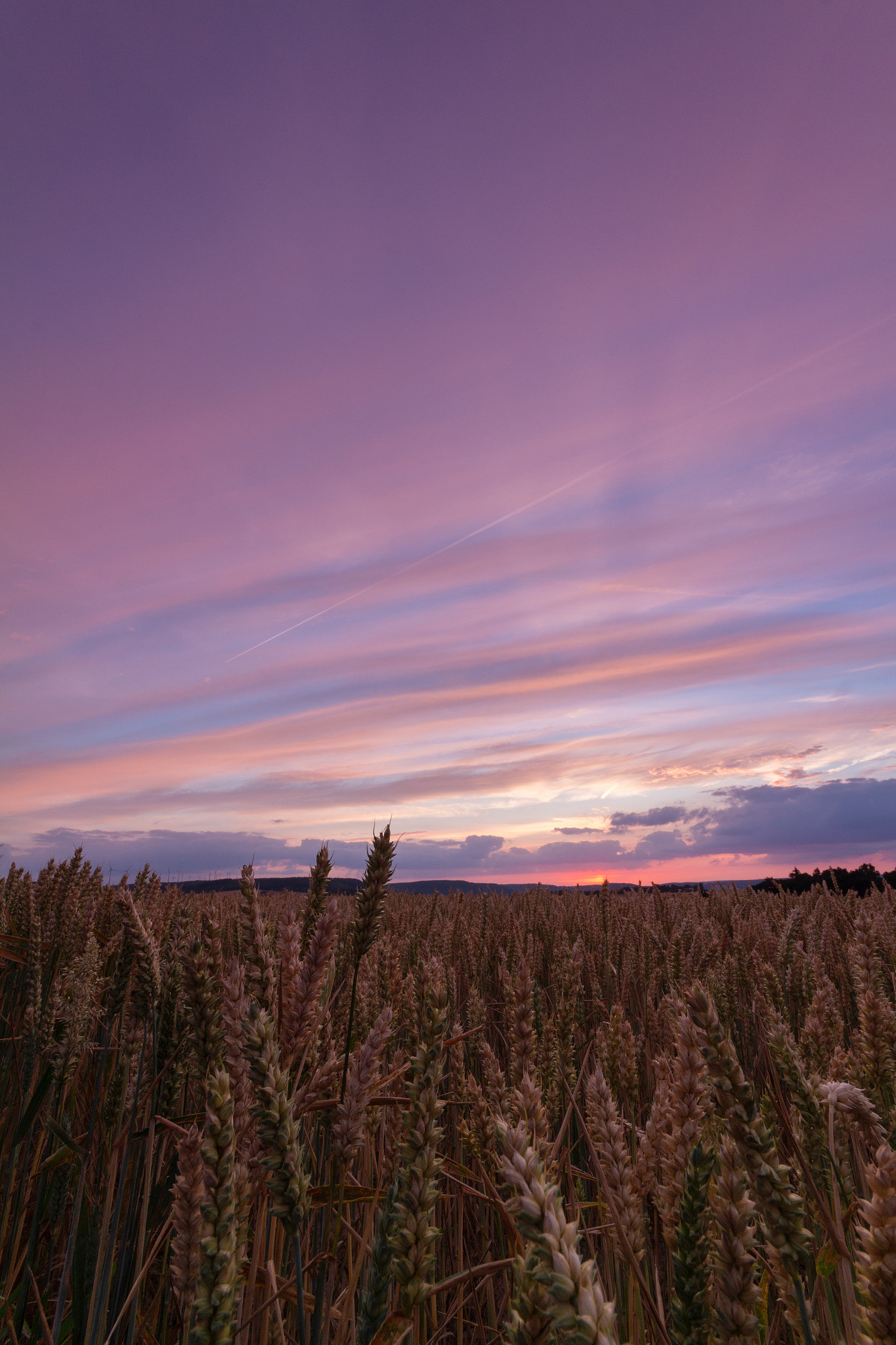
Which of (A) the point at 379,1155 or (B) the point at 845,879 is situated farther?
(B) the point at 845,879

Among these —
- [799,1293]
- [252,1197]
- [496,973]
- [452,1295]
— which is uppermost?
[799,1293]

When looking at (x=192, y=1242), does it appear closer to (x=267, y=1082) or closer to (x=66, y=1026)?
(x=267, y=1082)

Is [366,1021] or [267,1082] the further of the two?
[366,1021]

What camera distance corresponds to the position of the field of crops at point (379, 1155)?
105cm

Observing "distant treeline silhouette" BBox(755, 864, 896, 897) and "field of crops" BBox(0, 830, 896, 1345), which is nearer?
"field of crops" BBox(0, 830, 896, 1345)

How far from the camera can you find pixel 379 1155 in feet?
8.29

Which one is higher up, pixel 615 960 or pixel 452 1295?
pixel 615 960

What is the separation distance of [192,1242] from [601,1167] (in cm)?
91

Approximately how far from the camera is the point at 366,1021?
2.62 meters

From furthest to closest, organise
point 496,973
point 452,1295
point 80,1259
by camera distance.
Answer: point 496,973 < point 452,1295 < point 80,1259

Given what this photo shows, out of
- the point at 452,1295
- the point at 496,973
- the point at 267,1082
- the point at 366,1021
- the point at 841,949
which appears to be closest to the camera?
the point at 267,1082

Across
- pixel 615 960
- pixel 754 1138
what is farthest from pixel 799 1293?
pixel 615 960

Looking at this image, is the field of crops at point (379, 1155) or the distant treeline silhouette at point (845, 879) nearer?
the field of crops at point (379, 1155)

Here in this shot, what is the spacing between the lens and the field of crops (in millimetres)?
1052
